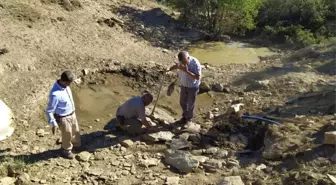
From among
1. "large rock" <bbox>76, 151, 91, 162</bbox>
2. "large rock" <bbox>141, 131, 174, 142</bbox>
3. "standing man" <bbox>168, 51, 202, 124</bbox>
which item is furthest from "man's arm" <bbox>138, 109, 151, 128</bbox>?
"large rock" <bbox>76, 151, 91, 162</bbox>

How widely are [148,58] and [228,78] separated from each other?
2172mm

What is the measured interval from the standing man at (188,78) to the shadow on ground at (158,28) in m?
5.27

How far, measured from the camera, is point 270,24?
577 inches

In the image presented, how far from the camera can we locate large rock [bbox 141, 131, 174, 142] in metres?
6.57

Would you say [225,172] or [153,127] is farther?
[153,127]

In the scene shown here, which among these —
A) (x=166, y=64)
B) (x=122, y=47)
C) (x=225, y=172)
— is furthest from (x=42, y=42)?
(x=225, y=172)

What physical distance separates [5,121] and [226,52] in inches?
287

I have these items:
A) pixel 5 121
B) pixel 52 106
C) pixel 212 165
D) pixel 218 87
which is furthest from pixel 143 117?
pixel 218 87

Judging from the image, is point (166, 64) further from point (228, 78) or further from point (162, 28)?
point (162, 28)

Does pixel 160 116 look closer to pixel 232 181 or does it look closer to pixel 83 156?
pixel 83 156

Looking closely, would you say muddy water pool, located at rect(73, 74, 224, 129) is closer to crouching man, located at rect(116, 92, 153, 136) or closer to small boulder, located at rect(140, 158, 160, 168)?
crouching man, located at rect(116, 92, 153, 136)

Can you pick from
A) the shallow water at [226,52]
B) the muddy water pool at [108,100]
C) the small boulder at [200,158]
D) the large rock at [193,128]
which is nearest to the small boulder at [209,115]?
the muddy water pool at [108,100]

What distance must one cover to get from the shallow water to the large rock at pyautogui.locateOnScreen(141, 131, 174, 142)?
16.7 ft

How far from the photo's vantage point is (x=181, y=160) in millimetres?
5906
